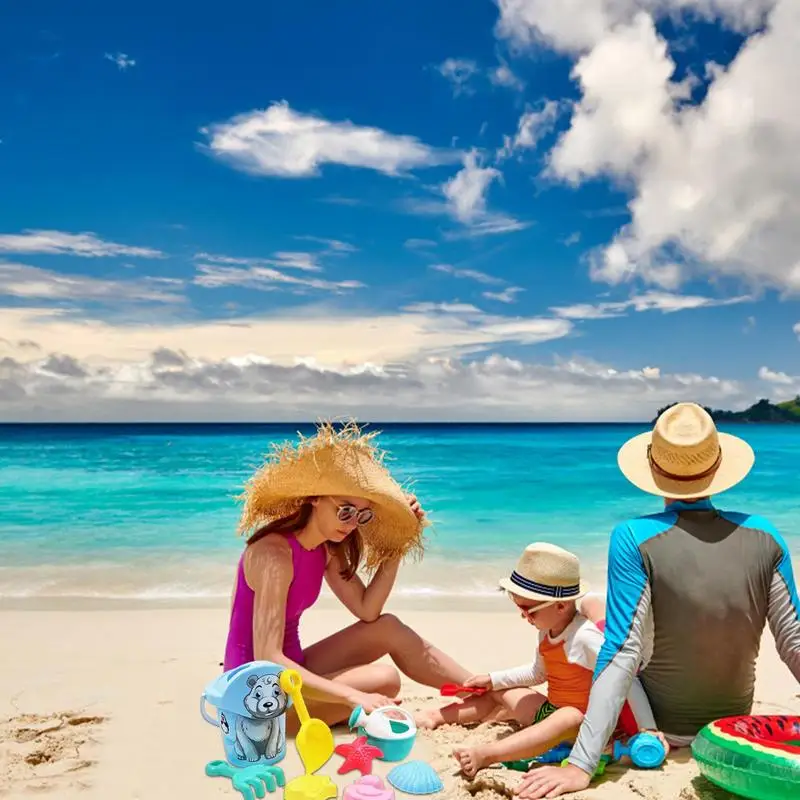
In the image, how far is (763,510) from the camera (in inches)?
765

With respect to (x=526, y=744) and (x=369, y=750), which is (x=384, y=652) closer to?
(x=369, y=750)

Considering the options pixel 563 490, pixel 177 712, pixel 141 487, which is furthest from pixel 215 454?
pixel 177 712

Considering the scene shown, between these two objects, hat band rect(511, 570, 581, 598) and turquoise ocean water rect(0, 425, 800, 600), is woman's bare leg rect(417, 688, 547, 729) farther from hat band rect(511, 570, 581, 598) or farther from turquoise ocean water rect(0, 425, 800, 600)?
turquoise ocean water rect(0, 425, 800, 600)

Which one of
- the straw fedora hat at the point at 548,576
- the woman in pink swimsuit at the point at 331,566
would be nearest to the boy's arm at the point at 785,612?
the straw fedora hat at the point at 548,576

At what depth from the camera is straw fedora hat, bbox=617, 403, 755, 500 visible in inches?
137

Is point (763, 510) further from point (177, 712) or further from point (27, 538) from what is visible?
point (177, 712)

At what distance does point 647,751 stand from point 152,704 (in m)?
2.93

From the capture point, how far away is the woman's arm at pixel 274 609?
3.88 metres

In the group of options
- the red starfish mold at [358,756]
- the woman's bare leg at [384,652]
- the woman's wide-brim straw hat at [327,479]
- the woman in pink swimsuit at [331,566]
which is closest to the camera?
the red starfish mold at [358,756]

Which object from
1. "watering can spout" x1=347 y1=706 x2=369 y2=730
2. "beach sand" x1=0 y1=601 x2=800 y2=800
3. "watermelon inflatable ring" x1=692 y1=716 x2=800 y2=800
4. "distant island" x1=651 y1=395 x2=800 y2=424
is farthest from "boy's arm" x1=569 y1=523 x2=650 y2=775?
"distant island" x1=651 y1=395 x2=800 y2=424

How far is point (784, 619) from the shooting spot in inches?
134

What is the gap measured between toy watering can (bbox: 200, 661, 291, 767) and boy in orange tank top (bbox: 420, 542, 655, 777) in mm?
796

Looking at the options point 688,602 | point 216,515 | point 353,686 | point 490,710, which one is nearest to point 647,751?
point 688,602

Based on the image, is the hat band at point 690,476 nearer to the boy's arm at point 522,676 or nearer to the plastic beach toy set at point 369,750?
the plastic beach toy set at point 369,750
